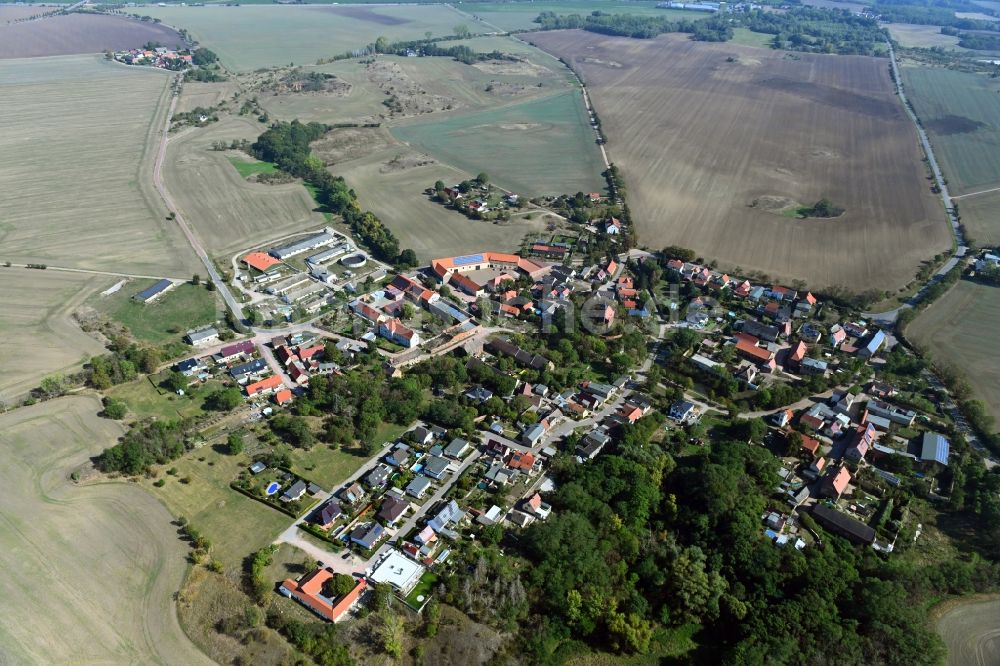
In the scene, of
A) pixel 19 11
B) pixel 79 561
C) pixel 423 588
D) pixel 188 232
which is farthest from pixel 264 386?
pixel 19 11

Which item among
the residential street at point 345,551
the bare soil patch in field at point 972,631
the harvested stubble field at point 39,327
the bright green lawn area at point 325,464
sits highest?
the bare soil patch in field at point 972,631

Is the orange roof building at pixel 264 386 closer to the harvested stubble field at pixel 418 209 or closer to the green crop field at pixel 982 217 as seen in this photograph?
the harvested stubble field at pixel 418 209

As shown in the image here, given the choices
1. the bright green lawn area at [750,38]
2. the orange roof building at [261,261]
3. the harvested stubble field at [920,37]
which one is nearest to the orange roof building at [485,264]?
the orange roof building at [261,261]

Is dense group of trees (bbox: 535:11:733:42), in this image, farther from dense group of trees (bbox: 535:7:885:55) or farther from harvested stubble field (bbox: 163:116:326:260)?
harvested stubble field (bbox: 163:116:326:260)

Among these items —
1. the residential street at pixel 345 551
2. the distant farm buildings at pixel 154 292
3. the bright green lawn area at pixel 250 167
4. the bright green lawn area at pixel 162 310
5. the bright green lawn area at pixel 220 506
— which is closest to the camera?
the residential street at pixel 345 551

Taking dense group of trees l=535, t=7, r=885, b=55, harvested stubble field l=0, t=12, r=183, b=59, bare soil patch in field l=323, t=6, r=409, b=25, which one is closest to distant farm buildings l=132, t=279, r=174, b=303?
harvested stubble field l=0, t=12, r=183, b=59

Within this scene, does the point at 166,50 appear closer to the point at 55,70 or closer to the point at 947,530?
the point at 55,70
